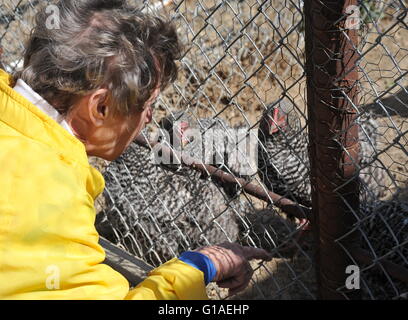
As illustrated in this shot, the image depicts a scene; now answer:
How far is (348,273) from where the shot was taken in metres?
2.08

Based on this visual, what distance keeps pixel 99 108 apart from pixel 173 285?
556mm

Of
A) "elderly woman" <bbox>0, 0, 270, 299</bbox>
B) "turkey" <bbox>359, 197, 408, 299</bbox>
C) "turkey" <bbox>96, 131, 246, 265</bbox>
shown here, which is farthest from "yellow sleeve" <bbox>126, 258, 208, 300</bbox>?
"turkey" <bbox>96, 131, 246, 265</bbox>

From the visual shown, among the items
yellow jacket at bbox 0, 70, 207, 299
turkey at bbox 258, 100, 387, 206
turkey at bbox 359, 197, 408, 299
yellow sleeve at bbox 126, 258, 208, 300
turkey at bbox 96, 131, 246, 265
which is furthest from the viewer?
turkey at bbox 258, 100, 387, 206

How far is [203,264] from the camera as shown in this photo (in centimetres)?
184

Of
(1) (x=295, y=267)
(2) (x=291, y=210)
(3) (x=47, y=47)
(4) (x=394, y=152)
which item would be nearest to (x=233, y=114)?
(4) (x=394, y=152)

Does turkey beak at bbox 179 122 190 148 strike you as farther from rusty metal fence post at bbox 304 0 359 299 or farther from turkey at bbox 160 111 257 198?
rusty metal fence post at bbox 304 0 359 299

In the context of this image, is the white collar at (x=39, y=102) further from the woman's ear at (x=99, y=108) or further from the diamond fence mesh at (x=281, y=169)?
the diamond fence mesh at (x=281, y=169)

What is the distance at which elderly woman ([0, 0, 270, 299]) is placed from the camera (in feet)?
4.81

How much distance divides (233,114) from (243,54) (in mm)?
586

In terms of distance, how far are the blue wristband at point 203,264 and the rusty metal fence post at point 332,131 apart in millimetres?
425

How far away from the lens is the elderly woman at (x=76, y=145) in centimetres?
146

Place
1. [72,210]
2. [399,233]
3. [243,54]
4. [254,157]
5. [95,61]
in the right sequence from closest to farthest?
[72,210] < [95,61] < [399,233] < [254,157] < [243,54]


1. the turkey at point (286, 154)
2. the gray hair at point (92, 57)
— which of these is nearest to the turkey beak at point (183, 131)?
the turkey at point (286, 154)

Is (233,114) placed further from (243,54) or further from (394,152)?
(394,152)
